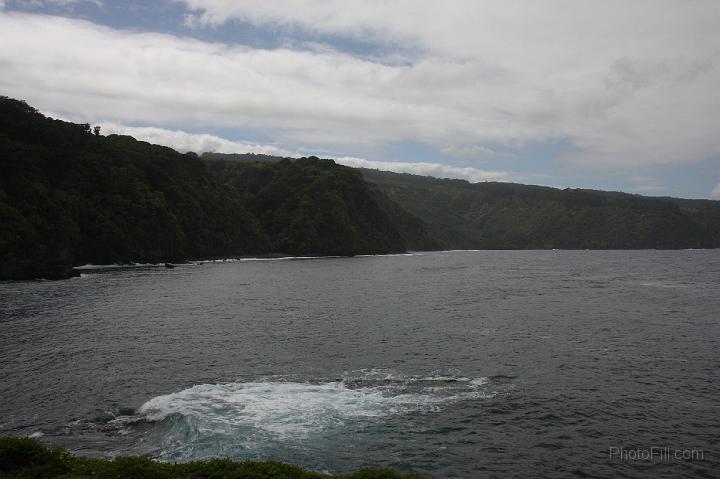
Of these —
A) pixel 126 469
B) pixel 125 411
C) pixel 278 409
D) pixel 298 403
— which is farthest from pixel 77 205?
pixel 126 469

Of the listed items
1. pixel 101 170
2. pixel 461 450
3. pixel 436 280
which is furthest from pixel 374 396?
pixel 101 170

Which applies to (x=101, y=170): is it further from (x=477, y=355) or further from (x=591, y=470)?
(x=591, y=470)

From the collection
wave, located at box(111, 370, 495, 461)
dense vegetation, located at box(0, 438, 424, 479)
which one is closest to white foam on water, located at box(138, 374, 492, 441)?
wave, located at box(111, 370, 495, 461)

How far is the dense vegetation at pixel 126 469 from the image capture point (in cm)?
2111

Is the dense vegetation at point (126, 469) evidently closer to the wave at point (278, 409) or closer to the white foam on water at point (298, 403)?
the wave at point (278, 409)

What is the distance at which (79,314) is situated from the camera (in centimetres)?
7094

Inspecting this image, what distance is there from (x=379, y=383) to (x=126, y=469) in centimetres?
2183

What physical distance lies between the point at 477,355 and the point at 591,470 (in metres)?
23.9

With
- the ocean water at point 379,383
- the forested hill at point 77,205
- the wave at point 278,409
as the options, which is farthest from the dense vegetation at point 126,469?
the forested hill at point 77,205

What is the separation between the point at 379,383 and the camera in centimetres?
4009

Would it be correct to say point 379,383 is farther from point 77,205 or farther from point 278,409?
point 77,205

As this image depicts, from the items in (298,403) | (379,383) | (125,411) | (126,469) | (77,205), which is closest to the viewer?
(126,469)

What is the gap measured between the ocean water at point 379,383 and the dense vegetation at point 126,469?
4480mm

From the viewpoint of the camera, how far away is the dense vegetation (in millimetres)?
21109
